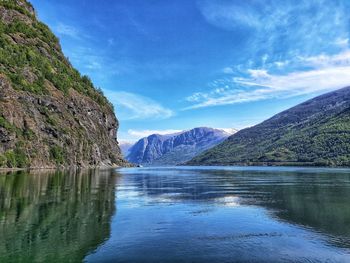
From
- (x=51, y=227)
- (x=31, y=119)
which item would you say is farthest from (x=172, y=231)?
(x=31, y=119)

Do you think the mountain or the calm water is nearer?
the calm water

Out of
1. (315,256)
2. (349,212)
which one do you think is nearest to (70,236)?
(315,256)

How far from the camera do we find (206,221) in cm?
3475

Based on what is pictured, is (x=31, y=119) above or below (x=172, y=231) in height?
above

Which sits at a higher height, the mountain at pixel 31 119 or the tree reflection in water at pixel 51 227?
the mountain at pixel 31 119

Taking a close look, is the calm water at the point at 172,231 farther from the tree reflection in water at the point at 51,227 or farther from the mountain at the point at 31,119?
the mountain at the point at 31,119

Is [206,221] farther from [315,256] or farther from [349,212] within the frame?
[349,212]

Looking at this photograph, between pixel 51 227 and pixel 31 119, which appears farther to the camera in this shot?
pixel 31 119

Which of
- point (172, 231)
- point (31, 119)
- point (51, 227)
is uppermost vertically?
point (31, 119)

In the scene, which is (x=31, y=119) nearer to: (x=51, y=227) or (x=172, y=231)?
(x=51, y=227)

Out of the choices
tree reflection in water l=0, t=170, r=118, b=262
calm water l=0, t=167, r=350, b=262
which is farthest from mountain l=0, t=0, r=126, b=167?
calm water l=0, t=167, r=350, b=262

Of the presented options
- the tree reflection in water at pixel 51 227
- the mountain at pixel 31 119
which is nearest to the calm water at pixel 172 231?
the tree reflection in water at pixel 51 227

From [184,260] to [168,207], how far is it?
22923 millimetres

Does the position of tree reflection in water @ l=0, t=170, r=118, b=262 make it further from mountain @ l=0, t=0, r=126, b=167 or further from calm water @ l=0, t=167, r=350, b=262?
mountain @ l=0, t=0, r=126, b=167
